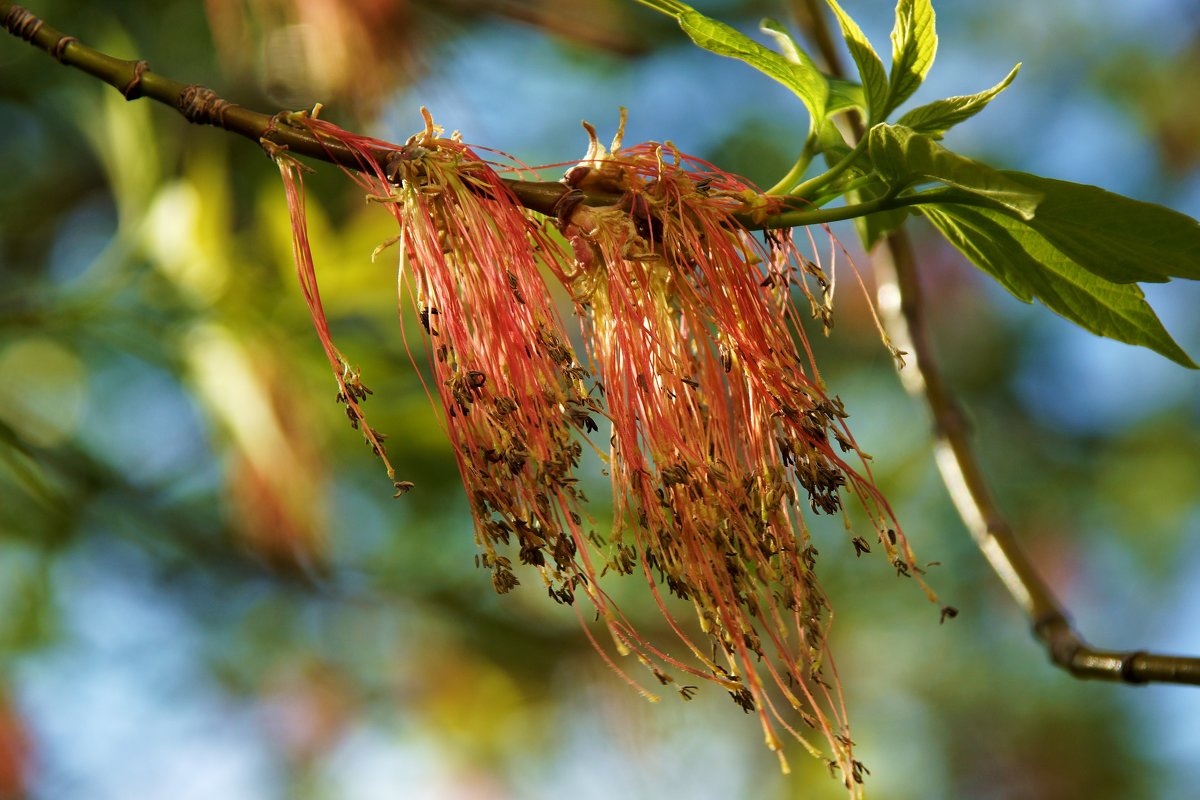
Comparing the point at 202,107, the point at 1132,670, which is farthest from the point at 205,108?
the point at 1132,670

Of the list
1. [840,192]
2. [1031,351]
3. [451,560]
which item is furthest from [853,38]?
[1031,351]

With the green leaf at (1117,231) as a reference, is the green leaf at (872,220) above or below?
above

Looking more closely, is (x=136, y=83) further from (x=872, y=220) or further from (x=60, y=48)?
(x=872, y=220)

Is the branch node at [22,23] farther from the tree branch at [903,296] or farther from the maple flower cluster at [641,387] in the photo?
the maple flower cluster at [641,387]

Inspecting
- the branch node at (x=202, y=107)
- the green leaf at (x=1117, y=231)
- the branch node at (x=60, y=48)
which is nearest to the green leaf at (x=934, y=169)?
the green leaf at (x=1117, y=231)

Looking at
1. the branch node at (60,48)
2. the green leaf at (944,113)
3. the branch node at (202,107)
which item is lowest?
the branch node at (202,107)

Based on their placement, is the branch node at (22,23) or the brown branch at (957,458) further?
the brown branch at (957,458)

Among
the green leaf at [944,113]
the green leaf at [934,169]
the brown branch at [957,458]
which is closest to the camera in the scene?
the green leaf at [934,169]

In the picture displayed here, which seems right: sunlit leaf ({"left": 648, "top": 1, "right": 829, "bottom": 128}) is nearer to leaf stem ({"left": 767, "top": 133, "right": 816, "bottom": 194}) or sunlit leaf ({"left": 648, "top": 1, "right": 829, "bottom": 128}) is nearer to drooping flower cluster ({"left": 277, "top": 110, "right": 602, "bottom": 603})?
leaf stem ({"left": 767, "top": 133, "right": 816, "bottom": 194})
